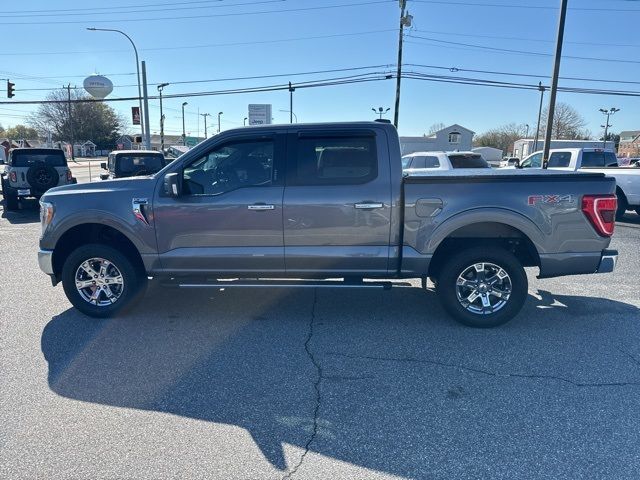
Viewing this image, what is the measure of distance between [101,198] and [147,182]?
0.51 metres

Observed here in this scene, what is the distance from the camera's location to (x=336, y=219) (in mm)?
4461

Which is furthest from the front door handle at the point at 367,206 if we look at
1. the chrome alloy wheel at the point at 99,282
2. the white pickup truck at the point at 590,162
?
A: the white pickup truck at the point at 590,162

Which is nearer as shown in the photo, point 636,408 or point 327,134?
point 636,408

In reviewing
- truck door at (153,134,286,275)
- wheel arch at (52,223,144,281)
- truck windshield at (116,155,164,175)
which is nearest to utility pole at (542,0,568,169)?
truck door at (153,134,286,275)

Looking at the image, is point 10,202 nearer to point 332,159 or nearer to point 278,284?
point 278,284

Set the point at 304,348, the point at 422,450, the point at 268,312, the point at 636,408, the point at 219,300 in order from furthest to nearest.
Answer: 1. the point at 219,300
2. the point at 268,312
3. the point at 304,348
4. the point at 636,408
5. the point at 422,450

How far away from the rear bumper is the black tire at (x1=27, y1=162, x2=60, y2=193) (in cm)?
1344

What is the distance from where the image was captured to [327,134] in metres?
4.60

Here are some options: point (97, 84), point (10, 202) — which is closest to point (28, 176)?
point (10, 202)

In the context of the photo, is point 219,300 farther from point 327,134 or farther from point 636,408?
point 636,408

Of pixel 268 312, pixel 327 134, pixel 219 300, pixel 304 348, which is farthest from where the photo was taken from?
pixel 219 300

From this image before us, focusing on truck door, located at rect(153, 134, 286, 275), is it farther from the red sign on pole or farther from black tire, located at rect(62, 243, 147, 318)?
the red sign on pole

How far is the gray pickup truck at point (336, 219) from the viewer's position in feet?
14.3

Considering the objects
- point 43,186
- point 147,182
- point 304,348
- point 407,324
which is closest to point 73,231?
point 147,182
